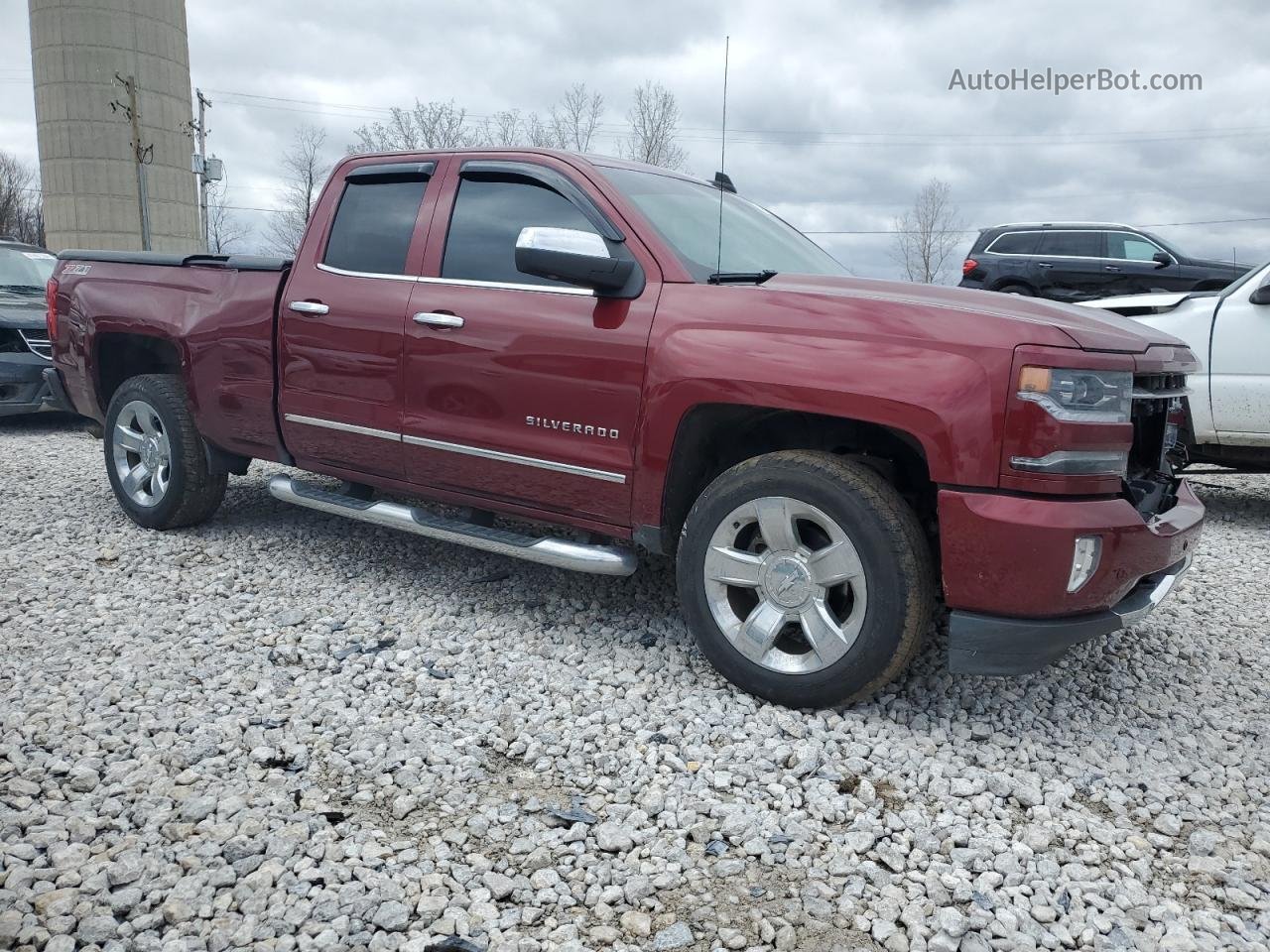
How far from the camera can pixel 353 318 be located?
4262 millimetres

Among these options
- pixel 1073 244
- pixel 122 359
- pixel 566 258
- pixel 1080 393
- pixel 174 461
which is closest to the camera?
pixel 1080 393

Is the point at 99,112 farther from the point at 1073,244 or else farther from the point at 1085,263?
the point at 1085,263

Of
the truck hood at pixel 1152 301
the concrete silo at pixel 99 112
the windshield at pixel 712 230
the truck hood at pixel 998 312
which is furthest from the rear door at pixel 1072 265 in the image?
the concrete silo at pixel 99 112

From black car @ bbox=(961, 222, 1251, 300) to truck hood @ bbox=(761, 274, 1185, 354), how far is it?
11222 mm

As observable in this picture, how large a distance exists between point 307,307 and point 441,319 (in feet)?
2.77

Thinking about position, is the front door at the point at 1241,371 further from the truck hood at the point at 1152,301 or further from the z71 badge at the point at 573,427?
the z71 badge at the point at 573,427

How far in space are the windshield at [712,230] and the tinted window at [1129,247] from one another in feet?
36.7

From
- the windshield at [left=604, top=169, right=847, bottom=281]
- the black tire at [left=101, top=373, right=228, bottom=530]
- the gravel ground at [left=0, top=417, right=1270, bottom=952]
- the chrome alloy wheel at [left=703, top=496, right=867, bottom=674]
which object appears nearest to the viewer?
the gravel ground at [left=0, top=417, right=1270, bottom=952]

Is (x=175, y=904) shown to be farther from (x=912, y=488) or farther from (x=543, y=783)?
(x=912, y=488)

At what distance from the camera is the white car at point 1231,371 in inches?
233

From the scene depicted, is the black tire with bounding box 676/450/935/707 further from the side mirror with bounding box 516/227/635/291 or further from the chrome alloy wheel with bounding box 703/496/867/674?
the side mirror with bounding box 516/227/635/291

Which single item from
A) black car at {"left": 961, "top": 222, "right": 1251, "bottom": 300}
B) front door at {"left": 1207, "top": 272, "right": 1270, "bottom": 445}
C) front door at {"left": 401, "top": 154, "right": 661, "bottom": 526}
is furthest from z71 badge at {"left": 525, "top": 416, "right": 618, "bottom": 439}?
black car at {"left": 961, "top": 222, "right": 1251, "bottom": 300}

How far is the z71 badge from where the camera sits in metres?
3.56

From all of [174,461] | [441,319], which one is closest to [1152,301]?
[441,319]
